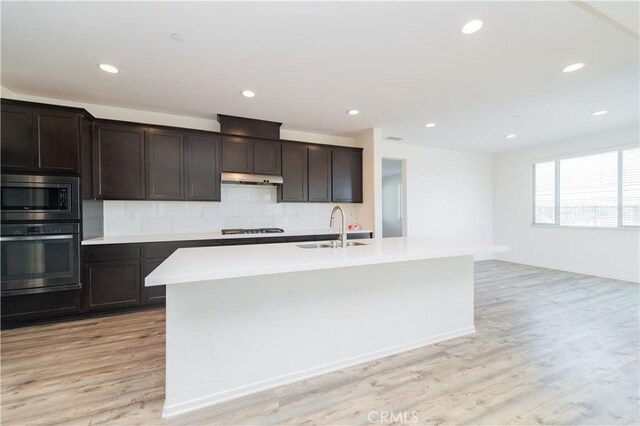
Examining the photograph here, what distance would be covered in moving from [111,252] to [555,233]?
7.63 meters

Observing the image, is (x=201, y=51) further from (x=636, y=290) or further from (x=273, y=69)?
(x=636, y=290)

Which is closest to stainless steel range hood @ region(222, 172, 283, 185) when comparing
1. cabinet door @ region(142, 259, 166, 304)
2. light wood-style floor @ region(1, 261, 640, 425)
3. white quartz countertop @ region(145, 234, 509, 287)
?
cabinet door @ region(142, 259, 166, 304)

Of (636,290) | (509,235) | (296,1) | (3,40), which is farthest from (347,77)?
(509,235)

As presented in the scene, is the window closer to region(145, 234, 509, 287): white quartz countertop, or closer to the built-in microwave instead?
region(145, 234, 509, 287): white quartz countertop

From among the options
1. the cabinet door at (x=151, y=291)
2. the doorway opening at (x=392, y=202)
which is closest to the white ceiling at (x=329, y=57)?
the cabinet door at (x=151, y=291)

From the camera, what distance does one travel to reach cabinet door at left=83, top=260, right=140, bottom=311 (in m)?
3.07

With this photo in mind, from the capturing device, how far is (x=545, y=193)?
5.78 metres

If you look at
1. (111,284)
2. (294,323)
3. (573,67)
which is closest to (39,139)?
(111,284)

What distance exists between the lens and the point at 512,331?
2713mm

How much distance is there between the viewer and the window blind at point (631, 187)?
4473mm

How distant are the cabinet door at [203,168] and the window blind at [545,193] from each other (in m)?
6.53

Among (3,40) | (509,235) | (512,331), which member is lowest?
(512,331)

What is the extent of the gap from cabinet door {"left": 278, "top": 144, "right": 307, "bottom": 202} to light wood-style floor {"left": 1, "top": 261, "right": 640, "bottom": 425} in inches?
95.3

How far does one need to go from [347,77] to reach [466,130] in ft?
9.78
